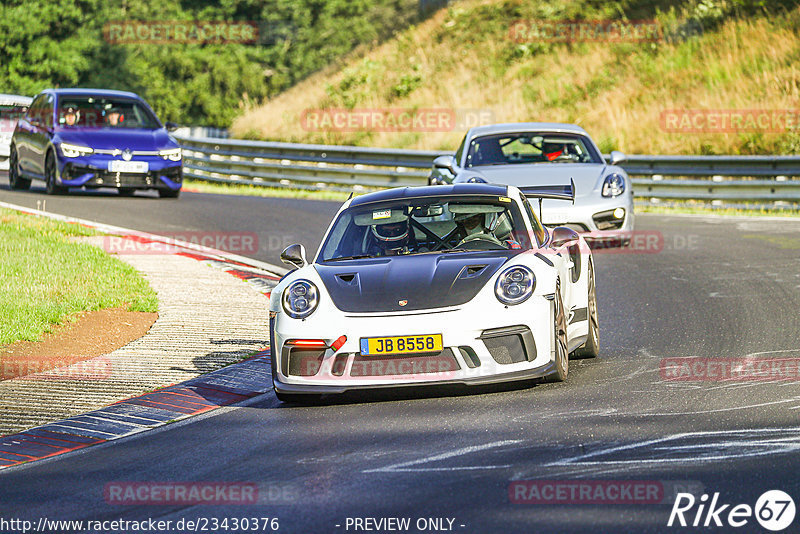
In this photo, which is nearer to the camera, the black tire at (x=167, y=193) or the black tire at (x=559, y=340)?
the black tire at (x=559, y=340)

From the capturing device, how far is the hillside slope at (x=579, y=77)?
2725 cm

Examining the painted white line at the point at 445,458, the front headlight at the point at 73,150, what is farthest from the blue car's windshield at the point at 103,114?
the painted white line at the point at 445,458

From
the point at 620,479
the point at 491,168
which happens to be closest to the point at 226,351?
the point at 620,479

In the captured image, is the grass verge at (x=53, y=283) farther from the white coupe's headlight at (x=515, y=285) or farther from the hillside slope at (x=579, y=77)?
the hillside slope at (x=579, y=77)

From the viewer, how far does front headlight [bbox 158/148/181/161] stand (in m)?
20.6

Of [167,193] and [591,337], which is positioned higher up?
[591,337]

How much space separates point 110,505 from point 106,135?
15758mm

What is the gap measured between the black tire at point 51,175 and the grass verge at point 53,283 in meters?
5.12

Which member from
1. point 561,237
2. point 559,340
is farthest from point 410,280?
point 561,237

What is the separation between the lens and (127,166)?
2044 cm

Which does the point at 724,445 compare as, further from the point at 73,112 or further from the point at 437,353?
the point at 73,112

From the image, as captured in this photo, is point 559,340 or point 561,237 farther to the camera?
point 561,237

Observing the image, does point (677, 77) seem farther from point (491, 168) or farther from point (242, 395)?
point (242, 395)

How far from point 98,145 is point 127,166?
56 centimetres
